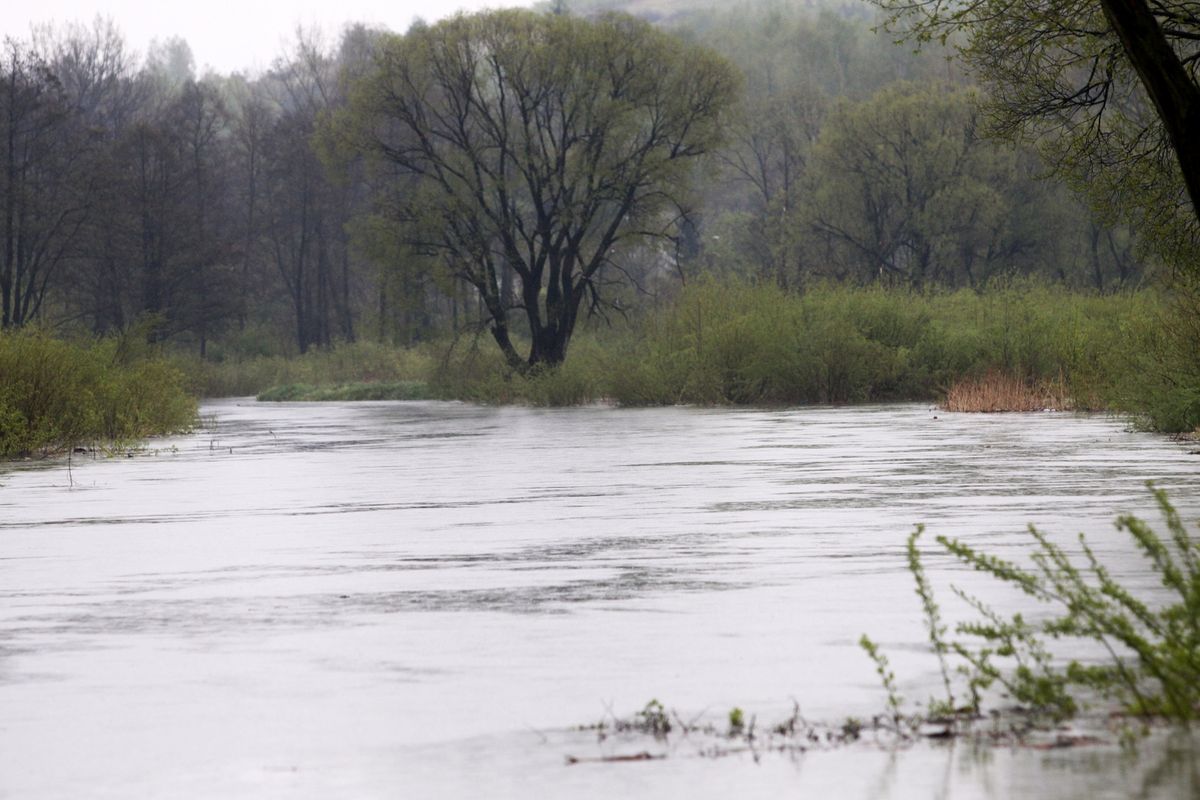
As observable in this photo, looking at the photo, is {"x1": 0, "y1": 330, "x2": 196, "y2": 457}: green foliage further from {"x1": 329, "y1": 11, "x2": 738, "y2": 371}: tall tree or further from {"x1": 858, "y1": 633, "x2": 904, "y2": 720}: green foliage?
{"x1": 329, "y1": 11, "x2": 738, "y2": 371}: tall tree

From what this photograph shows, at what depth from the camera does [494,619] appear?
30.1ft

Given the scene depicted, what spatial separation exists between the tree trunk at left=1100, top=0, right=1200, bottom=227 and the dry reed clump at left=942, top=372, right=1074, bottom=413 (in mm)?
26376

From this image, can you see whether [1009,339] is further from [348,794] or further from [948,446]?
[348,794]

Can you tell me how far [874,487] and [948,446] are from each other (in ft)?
22.2

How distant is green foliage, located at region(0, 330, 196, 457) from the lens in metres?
25.3

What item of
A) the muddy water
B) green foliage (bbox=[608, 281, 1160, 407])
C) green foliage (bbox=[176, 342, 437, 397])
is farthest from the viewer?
green foliage (bbox=[176, 342, 437, 397])

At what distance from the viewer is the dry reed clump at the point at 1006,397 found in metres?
35.3

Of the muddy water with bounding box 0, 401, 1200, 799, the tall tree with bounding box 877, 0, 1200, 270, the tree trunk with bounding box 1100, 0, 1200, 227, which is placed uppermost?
the tall tree with bounding box 877, 0, 1200, 270

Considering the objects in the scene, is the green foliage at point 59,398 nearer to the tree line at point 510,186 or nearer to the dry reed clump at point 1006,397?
the tree line at point 510,186

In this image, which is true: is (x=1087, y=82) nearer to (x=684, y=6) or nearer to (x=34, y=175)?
(x=34, y=175)

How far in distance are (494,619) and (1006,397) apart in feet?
91.7

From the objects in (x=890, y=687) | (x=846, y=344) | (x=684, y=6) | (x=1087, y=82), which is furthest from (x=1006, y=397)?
(x=684, y=6)

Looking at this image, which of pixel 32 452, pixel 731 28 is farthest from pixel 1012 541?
pixel 731 28

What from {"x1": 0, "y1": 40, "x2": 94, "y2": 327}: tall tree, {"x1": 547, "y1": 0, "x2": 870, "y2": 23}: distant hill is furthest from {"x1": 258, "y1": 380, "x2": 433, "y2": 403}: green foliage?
{"x1": 547, "y1": 0, "x2": 870, "y2": 23}: distant hill
